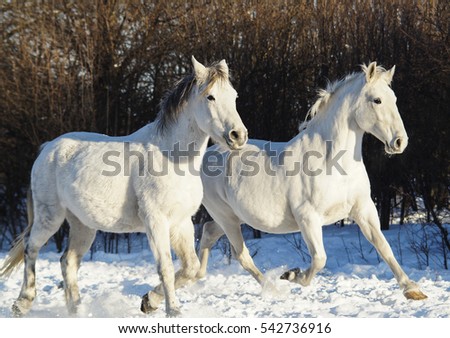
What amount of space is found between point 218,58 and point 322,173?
6.17 metres

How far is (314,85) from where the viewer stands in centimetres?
1222

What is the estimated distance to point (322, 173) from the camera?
6293 millimetres

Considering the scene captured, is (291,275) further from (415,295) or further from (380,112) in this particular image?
(380,112)

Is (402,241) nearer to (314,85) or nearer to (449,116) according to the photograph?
(449,116)

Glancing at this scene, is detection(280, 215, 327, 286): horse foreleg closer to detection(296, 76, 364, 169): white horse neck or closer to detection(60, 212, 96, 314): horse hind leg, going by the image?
detection(296, 76, 364, 169): white horse neck

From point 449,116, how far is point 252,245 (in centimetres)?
378

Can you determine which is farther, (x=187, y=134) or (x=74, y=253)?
(x=74, y=253)

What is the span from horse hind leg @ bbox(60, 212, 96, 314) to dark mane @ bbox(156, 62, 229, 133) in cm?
135

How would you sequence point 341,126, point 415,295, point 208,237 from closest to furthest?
point 415,295 → point 341,126 → point 208,237

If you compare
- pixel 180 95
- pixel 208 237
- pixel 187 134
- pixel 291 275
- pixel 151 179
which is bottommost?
pixel 291 275

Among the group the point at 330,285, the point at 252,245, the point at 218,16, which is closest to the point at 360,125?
the point at 330,285

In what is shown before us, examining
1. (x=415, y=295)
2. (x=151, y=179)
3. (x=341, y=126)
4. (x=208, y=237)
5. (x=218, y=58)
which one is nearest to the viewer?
(x=151, y=179)

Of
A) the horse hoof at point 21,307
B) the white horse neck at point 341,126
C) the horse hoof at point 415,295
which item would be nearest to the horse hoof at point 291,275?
the horse hoof at point 415,295

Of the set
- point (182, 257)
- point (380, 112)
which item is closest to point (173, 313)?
point (182, 257)
